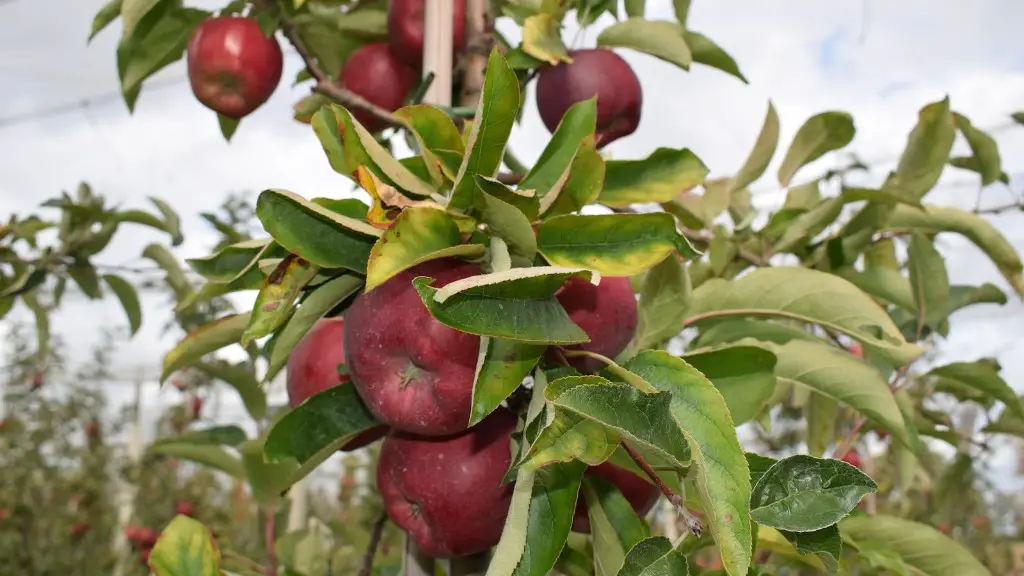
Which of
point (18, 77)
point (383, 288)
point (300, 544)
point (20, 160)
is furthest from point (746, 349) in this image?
point (20, 160)

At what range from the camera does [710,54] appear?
32.2 inches

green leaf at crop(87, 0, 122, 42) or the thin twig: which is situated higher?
green leaf at crop(87, 0, 122, 42)

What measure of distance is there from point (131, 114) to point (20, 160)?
30.2 feet

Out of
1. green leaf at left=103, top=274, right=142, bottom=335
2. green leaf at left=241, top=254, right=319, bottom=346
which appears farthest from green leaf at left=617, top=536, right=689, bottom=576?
green leaf at left=103, top=274, right=142, bottom=335

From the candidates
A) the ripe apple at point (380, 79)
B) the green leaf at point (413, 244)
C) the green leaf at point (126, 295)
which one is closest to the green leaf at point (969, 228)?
the ripe apple at point (380, 79)

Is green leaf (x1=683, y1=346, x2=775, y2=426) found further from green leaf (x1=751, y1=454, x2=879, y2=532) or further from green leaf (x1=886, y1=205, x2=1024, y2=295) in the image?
green leaf (x1=886, y1=205, x2=1024, y2=295)

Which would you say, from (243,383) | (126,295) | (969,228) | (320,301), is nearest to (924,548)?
(969,228)

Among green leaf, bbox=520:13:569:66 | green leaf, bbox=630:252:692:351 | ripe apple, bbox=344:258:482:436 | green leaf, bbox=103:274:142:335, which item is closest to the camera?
ripe apple, bbox=344:258:482:436

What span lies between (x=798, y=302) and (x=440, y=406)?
28 centimetres

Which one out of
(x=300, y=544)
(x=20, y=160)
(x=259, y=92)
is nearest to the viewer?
(x=259, y=92)

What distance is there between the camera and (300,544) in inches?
44.8

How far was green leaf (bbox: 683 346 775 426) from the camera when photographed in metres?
0.50

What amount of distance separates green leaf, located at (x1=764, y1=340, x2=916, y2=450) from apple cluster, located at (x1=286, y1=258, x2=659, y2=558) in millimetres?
135

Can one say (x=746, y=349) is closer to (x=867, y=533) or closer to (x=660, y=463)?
(x=660, y=463)
